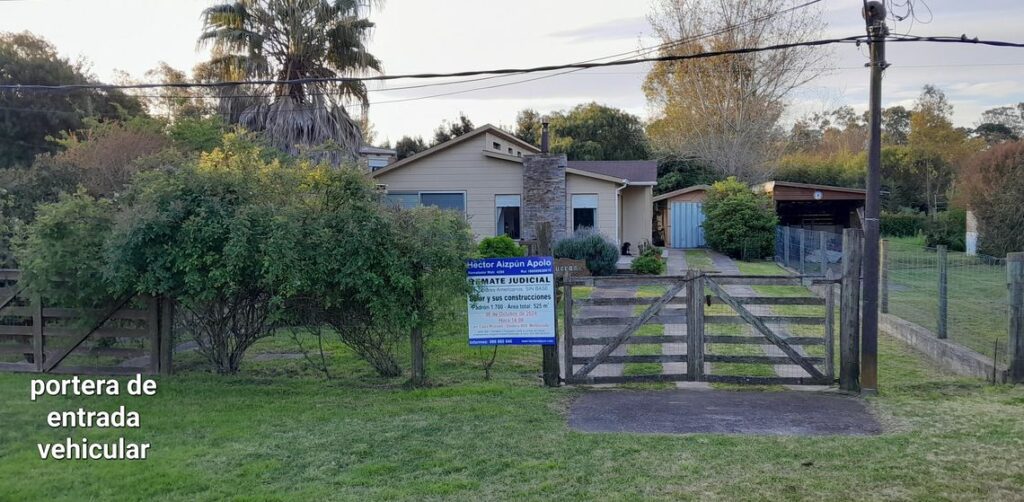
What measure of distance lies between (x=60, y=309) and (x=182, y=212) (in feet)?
8.77

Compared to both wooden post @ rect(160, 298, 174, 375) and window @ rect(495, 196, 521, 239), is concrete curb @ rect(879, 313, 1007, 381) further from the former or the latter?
window @ rect(495, 196, 521, 239)

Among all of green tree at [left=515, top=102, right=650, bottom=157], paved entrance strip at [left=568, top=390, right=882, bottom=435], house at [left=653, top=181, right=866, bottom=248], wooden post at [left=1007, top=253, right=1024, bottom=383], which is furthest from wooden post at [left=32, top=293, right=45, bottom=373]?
green tree at [left=515, top=102, right=650, bottom=157]

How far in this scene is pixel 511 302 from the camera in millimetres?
9180

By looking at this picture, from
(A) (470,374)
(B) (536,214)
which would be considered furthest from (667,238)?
(A) (470,374)

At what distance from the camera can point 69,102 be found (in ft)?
107

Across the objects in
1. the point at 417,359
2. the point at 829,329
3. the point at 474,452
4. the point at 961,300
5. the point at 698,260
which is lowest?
the point at 474,452

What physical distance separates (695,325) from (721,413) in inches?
56.4

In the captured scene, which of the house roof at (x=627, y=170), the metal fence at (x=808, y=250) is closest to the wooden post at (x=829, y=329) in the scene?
the metal fence at (x=808, y=250)

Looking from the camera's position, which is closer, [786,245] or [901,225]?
[786,245]

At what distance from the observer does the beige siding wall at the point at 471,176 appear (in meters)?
24.8

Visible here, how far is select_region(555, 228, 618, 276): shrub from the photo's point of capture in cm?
2239

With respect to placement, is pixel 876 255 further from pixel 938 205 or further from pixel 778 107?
pixel 938 205

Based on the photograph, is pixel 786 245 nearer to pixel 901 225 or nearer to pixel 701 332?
pixel 701 332

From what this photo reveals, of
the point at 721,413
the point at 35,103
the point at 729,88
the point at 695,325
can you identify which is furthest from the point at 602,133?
the point at 721,413
